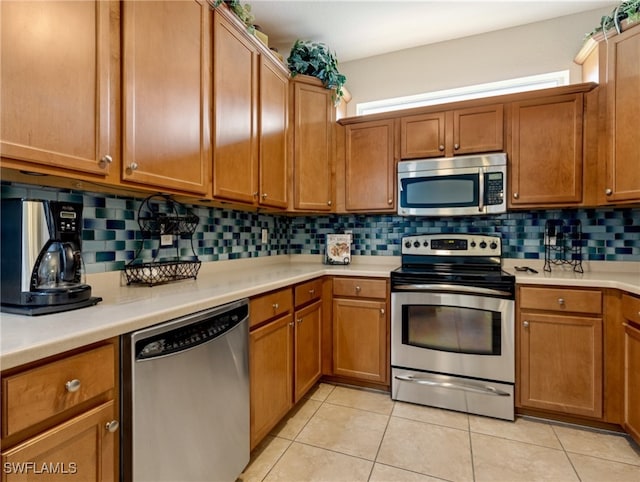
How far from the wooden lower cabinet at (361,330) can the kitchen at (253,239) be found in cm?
12

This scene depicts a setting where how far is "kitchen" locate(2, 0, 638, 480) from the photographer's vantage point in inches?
44.9

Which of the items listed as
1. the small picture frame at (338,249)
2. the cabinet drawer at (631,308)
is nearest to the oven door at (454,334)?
the cabinet drawer at (631,308)

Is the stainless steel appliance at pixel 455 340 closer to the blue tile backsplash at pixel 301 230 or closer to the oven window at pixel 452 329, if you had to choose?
the oven window at pixel 452 329

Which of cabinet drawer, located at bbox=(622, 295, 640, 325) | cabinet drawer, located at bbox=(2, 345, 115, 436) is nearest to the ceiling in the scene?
cabinet drawer, located at bbox=(622, 295, 640, 325)

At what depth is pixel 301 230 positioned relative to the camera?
3.08 metres

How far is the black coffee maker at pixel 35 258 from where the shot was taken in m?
0.97

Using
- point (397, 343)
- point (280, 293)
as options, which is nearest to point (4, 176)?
point (280, 293)

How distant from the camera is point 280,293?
176 centimetres

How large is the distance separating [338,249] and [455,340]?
1.12 meters

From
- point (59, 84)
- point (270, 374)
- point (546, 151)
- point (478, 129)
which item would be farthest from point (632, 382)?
point (59, 84)

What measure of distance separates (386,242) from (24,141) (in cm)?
237

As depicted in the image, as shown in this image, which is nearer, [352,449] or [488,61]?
[352,449]

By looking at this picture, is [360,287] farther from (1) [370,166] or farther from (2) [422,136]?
(2) [422,136]

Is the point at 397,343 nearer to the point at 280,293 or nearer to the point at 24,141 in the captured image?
the point at 280,293
